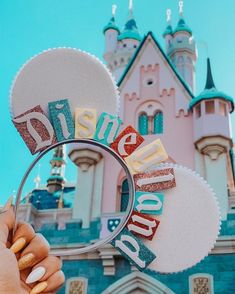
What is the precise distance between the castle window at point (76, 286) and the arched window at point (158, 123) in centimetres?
507

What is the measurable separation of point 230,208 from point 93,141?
808 cm

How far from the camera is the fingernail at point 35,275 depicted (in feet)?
15.3

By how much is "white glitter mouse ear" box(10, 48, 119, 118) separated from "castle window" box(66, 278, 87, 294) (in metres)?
7.47

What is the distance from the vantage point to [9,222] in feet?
15.8

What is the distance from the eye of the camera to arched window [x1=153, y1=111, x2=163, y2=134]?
49.3ft

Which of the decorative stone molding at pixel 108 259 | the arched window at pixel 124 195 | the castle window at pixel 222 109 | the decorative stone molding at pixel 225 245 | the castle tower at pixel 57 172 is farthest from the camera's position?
the castle tower at pixel 57 172

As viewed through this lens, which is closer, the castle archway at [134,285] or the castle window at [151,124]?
the castle archway at [134,285]

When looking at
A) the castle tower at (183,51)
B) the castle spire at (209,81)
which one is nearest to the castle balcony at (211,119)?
the castle spire at (209,81)

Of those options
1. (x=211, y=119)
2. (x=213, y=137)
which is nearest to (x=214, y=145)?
(x=213, y=137)

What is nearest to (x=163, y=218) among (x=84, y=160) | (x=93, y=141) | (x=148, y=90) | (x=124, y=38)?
(x=93, y=141)

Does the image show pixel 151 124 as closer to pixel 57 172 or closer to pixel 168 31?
pixel 57 172

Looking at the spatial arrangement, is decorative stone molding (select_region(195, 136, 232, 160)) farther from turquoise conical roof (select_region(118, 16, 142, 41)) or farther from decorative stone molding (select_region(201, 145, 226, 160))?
turquoise conical roof (select_region(118, 16, 142, 41))

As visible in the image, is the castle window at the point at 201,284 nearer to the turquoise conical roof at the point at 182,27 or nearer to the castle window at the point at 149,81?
the castle window at the point at 149,81

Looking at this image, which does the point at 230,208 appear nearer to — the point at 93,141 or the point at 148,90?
the point at 148,90
